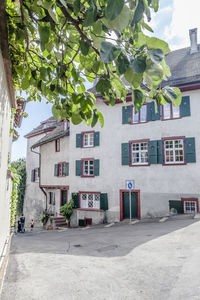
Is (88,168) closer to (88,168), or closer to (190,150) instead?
(88,168)

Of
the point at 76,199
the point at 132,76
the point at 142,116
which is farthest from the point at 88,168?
the point at 132,76

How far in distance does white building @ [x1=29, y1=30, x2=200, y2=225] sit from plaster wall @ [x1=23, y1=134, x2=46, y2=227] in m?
6.95

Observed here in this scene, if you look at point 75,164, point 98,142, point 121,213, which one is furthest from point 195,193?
point 75,164

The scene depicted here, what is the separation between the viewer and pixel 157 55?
1198mm

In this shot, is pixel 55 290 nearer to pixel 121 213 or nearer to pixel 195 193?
pixel 195 193

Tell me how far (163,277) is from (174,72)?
1503 centimetres

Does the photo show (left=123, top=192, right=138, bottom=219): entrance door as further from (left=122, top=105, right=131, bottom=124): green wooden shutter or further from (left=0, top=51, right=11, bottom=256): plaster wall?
(left=0, top=51, right=11, bottom=256): plaster wall

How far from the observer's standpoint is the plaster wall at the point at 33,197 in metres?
26.0

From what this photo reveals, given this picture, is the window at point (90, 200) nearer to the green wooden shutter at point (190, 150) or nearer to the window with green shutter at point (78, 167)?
the window with green shutter at point (78, 167)

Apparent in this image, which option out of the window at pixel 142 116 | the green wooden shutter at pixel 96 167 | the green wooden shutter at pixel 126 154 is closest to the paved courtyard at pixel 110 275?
the green wooden shutter at pixel 126 154

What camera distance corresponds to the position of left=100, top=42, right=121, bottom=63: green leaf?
1.19 meters

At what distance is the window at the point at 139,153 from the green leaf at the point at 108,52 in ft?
49.2

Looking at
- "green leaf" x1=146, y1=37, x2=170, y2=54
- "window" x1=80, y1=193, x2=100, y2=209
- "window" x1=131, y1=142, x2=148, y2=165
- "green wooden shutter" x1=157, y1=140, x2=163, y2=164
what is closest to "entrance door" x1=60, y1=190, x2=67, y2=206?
"window" x1=80, y1=193, x2=100, y2=209

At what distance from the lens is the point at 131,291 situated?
14.0ft
